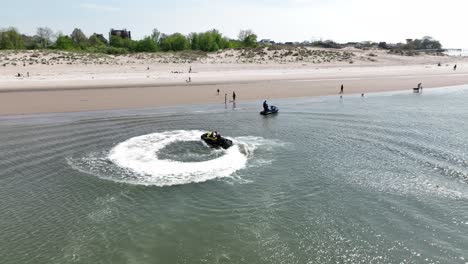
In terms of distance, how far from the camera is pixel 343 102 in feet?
176

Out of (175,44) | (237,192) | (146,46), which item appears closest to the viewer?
(237,192)

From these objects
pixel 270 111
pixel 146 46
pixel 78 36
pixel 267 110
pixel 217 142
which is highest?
pixel 78 36

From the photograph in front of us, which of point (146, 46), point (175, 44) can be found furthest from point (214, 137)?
point (175, 44)

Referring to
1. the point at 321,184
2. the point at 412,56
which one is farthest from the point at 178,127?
the point at 412,56

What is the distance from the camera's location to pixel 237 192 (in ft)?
75.8

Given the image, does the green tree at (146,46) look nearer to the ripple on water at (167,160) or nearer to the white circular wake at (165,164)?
the ripple on water at (167,160)

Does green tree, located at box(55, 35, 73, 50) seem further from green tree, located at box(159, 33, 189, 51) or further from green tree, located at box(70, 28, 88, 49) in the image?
green tree, located at box(159, 33, 189, 51)

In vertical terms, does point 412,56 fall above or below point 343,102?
above

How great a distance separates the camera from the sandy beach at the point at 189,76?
2125 inches

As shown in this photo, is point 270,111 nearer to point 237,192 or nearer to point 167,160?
point 167,160

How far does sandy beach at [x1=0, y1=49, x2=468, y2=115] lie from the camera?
2125 inches

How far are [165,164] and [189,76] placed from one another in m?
47.4

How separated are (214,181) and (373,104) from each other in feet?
113

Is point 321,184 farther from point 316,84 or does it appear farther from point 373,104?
point 316,84
